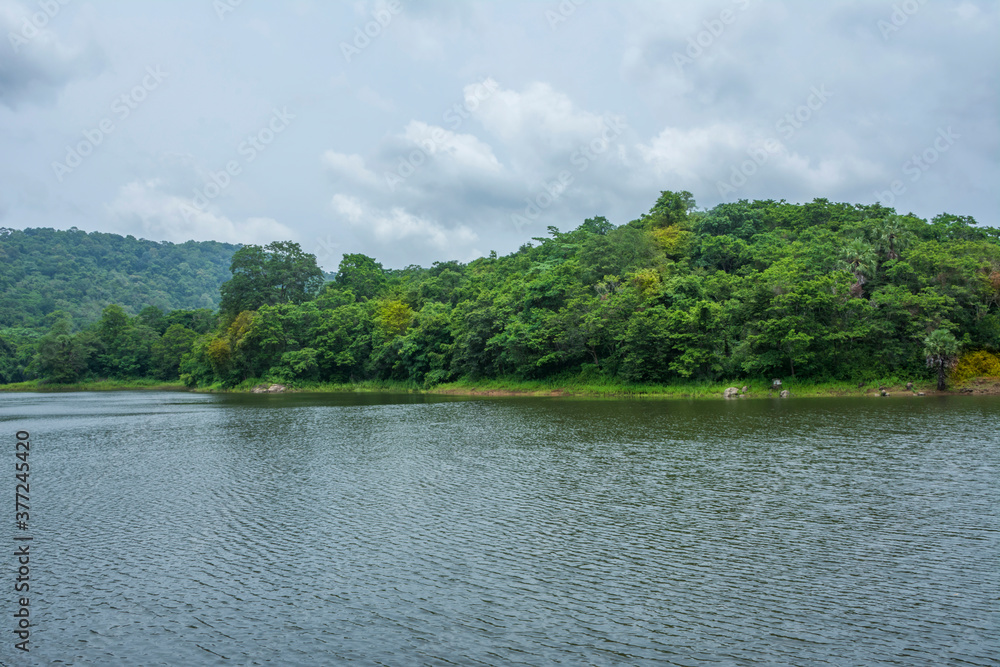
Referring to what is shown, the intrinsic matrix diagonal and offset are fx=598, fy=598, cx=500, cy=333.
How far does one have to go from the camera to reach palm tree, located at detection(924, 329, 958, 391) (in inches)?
1842

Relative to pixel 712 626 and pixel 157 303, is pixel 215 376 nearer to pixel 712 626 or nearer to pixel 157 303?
pixel 712 626

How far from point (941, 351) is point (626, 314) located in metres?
25.8

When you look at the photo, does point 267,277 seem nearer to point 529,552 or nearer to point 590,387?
point 590,387

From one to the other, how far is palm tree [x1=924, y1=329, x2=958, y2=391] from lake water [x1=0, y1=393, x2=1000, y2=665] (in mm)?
20304

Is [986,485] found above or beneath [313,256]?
beneath

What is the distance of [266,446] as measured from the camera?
106 feet

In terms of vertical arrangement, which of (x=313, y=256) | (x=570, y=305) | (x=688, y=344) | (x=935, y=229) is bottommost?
(x=688, y=344)

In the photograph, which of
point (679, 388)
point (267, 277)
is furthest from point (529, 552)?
point (267, 277)

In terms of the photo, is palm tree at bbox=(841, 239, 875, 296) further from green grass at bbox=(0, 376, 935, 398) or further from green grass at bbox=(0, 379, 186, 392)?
green grass at bbox=(0, 379, 186, 392)

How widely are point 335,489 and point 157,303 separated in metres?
201

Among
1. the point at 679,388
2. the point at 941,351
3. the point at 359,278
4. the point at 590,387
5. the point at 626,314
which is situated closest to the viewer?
the point at 941,351

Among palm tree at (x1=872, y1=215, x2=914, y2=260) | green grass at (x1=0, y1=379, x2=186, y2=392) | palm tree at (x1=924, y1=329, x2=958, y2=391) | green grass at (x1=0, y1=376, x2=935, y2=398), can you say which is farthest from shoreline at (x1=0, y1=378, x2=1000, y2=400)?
palm tree at (x1=872, y1=215, x2=914, y2=260)

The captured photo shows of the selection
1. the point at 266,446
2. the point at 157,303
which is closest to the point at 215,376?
the point at 266,446

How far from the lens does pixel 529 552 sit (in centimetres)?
1472
